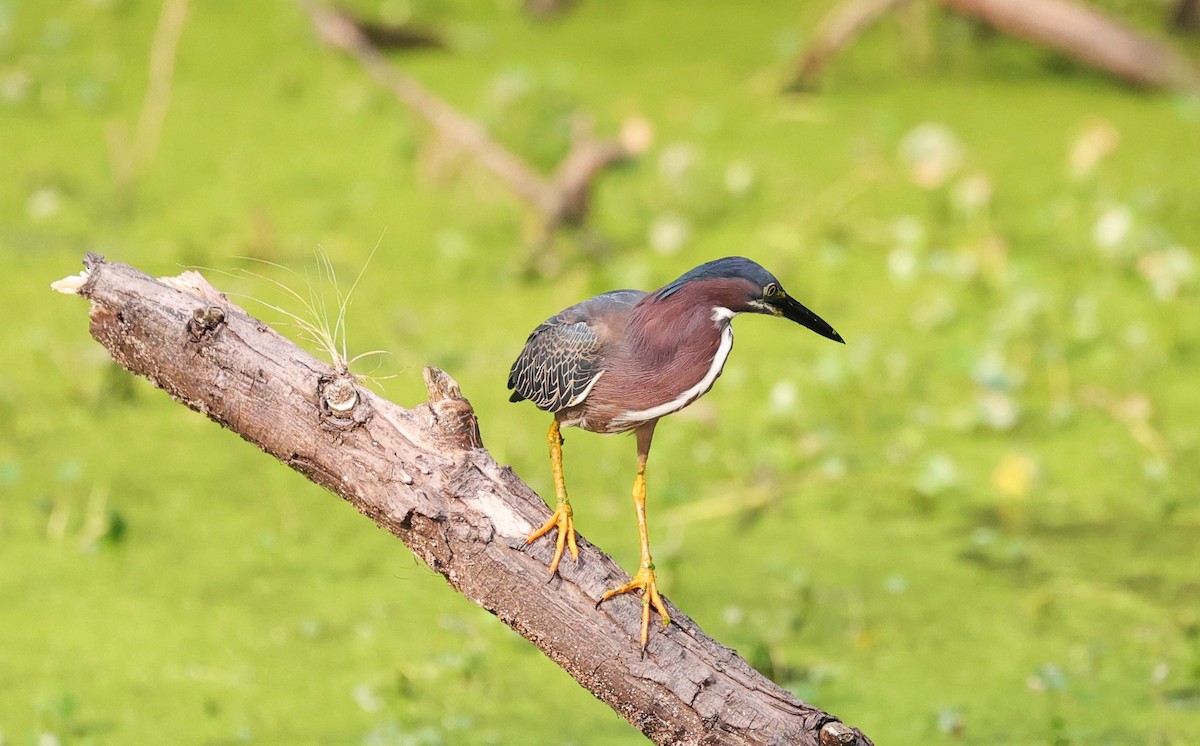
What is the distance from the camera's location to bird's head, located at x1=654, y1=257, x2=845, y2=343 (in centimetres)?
123

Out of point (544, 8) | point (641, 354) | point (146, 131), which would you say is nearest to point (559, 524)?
point (641, 354)

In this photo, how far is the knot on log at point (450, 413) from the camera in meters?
1.51

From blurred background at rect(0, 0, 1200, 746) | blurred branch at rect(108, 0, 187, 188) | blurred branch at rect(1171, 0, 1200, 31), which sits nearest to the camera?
blurred background at rect(0, 0, 1200, 746)

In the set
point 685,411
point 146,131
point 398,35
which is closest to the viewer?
point 685,411

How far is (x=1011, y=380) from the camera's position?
11.8 ft

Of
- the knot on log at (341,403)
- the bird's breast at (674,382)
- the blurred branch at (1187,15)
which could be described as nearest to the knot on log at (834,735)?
the bird's breast at (674,382)

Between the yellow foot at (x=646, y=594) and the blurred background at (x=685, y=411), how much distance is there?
1.57ft

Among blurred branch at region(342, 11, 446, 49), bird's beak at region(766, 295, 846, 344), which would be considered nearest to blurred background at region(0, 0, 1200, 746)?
blurred branch at region(342, 11, 446, 49)

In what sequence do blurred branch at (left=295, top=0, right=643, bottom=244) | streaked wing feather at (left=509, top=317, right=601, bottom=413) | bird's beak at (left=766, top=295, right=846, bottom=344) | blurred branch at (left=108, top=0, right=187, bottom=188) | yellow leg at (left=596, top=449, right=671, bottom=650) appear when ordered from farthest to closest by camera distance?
blurred branch at (left=108, top=0, right=187, bottom=188) < blurred branch at (left=295, top=0, right=643, bottom=244) < yellow leg at (left=596, top=449, right=671, bottom=650) < streaked wing feather at (left=509, top=317, right=601, bottom=413) < bird's beak at (left=766, top=295, right=846, bottom=344)

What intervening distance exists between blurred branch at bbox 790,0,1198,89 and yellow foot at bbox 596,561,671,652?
401 centimetres

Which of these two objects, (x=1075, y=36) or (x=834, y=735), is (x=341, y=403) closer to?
(x=834, y=735)

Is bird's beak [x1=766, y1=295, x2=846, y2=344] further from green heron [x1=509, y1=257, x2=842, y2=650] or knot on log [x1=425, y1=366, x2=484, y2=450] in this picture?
knot on log [x1=425, y1=366, x2=484, y2=450]

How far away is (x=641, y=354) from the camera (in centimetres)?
133

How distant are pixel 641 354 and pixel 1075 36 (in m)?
4.44
